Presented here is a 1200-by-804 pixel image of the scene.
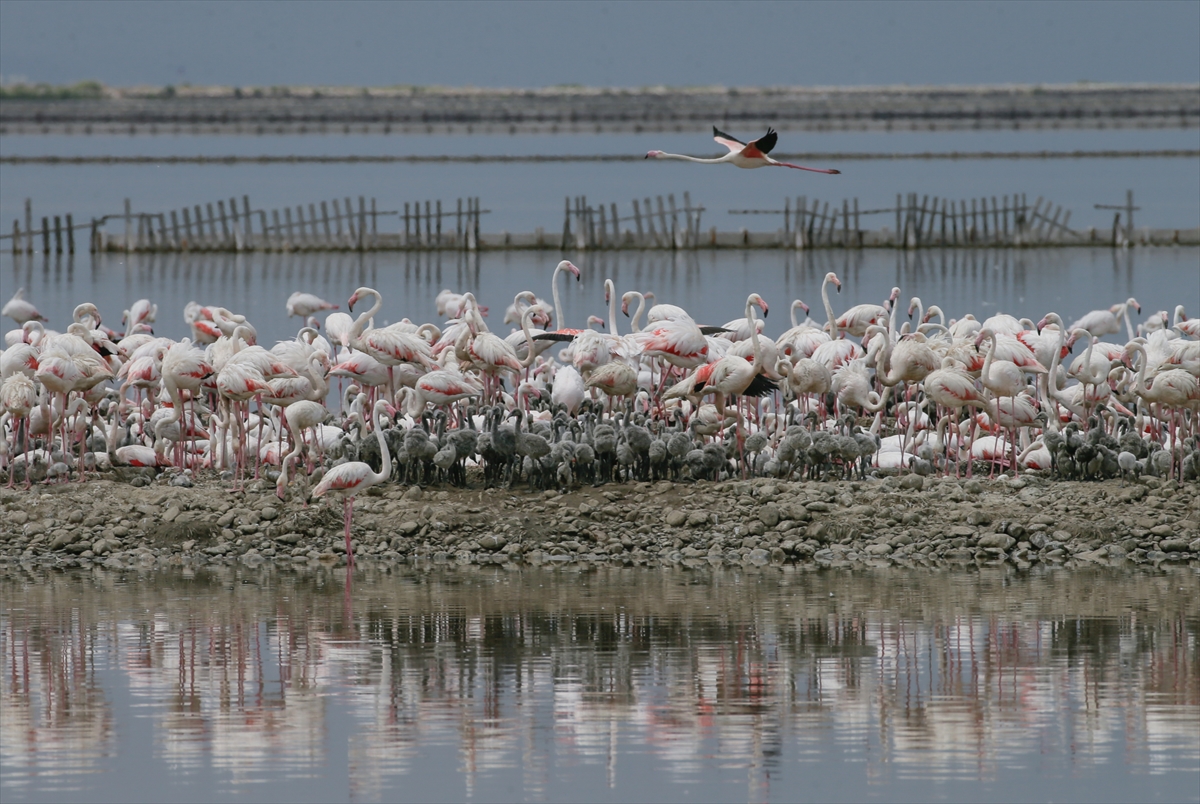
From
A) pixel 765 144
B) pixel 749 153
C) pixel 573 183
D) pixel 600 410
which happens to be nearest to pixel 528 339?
pixel 600 410

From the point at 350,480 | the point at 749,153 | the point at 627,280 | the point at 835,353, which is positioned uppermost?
the point at 627,280

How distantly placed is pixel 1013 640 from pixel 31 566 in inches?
251

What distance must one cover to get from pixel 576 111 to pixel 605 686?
430ft

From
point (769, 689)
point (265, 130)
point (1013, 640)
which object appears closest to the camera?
point (769, 689)

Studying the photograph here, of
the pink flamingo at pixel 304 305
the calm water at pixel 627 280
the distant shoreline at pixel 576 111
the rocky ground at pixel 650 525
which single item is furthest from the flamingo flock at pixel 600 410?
the distant shoreline at pixel 576 111

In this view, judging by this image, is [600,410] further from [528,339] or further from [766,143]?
[766,143]

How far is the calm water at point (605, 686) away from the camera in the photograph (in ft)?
23.1

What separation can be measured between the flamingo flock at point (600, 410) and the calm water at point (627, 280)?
10.5 metres

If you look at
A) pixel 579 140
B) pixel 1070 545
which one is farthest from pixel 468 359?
pixel 579 140

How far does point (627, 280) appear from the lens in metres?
35.8

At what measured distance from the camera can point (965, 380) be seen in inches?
515

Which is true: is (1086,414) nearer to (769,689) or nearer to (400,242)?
(769,689)

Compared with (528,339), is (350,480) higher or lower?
lower

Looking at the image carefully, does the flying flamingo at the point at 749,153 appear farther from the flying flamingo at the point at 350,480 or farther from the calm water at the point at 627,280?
the calm water at the point at 627,280
